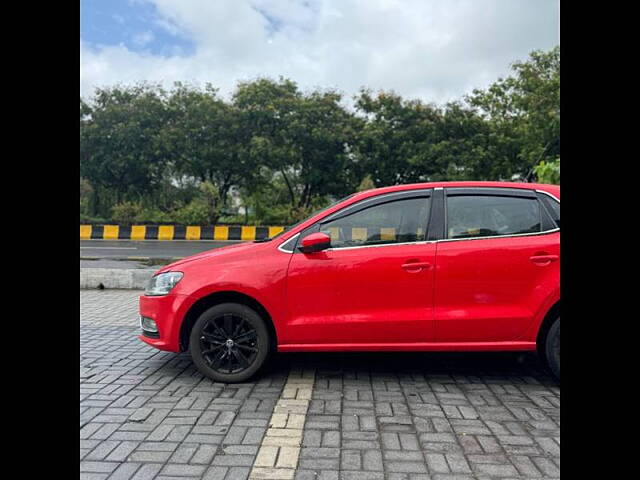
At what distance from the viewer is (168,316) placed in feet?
12.6

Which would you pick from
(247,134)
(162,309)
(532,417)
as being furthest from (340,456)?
(247,134)

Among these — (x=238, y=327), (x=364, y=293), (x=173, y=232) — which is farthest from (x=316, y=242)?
(x=173, y=232)

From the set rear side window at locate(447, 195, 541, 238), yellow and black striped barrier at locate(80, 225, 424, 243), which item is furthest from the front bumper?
yellow and black striped barrier at locate(80, 225, 424, 243)

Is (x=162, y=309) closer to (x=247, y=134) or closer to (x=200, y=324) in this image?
(x=200, y=324)

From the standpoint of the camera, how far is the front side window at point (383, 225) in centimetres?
378

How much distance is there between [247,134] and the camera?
2189 centimetres

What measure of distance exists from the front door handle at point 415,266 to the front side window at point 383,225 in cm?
21

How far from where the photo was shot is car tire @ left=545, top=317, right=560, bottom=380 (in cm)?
365

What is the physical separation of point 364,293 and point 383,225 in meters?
0.62

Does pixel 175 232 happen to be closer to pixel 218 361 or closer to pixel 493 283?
pixel 218 361

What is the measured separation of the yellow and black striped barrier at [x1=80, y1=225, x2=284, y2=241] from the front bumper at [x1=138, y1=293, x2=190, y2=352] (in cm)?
1629

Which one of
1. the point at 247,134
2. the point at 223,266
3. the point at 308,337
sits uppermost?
the point at 247,134
